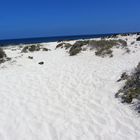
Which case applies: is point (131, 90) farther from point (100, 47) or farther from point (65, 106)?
point (100, 47)

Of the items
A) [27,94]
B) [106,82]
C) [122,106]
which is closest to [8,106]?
[27,94]

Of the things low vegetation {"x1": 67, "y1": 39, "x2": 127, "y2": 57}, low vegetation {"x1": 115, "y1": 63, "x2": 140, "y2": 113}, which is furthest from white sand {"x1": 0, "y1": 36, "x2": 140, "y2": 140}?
low vegetation {"x1": 67, "y1": 39, "x2": 127, "y2": 57}

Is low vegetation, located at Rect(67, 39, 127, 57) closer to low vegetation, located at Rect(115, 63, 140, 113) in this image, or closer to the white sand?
the white sand

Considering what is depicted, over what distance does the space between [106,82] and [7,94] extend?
3.73m

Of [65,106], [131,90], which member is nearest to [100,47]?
[131,90]

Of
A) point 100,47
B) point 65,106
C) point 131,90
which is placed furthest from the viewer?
point 100,47

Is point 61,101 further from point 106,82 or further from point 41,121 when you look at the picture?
point 106,82

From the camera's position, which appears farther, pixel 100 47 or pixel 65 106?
pixel 100 47

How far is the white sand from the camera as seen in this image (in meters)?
6.52

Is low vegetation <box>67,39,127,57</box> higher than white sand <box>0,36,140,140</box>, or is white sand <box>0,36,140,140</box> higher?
white sand <box>0,36,140,140</box>

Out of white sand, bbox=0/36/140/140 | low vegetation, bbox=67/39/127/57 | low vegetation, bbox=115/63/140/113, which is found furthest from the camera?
low vegetation, bbox=67/39/127/57

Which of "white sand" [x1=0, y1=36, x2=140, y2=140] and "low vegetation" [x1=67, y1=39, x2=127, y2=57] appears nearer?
"white sand" [x1=0, y1=36, x2=140, y2=140]

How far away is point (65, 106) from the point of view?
329 inches

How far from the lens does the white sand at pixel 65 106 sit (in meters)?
6.52
